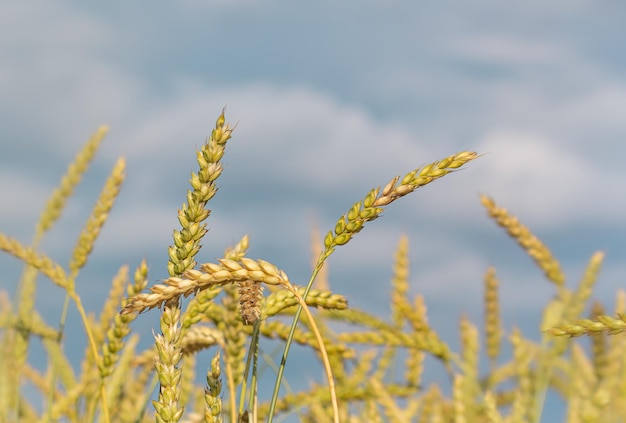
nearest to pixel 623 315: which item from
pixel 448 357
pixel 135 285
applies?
pixel 135 285

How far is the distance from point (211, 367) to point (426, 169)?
1.82 feet

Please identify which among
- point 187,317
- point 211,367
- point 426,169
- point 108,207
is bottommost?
point 211,367

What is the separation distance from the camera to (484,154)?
69.6 inches

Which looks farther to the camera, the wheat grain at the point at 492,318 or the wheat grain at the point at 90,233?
the wheat grain at the point at 492,318

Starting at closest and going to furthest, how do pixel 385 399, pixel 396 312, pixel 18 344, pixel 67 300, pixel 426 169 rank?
pixel 426 169
pixel 385 399
pixel 67 300
pixel 18 344
pixel 396 312

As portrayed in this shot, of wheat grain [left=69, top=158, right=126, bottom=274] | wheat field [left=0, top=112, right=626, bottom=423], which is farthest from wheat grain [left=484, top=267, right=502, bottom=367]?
wheat grain [left=69, top=158, right=126, bottom=274]

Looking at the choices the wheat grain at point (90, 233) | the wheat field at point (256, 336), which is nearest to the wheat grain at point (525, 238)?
the wheat field at point (256, 336)

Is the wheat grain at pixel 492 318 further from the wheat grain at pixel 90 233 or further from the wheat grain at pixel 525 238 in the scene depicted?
the wheat grain at pixel 90 233

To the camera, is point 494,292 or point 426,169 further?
point 494,292

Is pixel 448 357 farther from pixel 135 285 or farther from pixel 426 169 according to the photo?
pixel 426 169

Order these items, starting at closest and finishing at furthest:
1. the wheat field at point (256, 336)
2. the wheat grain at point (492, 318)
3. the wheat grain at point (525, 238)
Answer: the wheat field at point (256, 336) → the wheat grain at point (525, 238) → the wheat grain at point (492, 318)

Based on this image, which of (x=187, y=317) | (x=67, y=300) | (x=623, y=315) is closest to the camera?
(x=623, y=315)

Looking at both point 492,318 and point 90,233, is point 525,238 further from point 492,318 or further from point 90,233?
point 90,233

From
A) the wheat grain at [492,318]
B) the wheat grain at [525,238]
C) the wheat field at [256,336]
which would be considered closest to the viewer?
the wheat field at [256,336]
